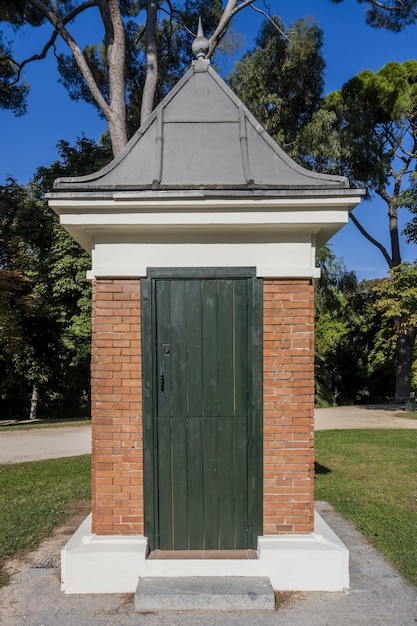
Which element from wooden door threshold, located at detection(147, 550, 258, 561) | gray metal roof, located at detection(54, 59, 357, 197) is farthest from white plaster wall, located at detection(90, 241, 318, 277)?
wooden door threshold, located at detection(147, 550, 258, 561)

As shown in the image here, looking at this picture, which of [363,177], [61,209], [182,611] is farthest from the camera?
[363,177]

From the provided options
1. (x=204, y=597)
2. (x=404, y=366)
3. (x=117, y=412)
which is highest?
(x=117, y=412)

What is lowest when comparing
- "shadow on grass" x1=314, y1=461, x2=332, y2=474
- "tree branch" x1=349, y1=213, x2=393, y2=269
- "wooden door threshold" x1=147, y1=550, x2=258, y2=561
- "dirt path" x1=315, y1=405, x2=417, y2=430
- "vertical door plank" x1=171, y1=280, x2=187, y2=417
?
"dirt path" x1=315, y1=405, x2=417, y2=430

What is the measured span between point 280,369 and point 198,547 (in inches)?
65.7

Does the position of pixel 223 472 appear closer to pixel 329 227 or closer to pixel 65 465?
pixel 329 227

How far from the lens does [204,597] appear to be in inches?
142

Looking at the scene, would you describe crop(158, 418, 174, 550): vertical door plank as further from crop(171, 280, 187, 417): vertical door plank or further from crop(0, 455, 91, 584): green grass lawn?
crop(0, 455, 91, 584): green grass lawn

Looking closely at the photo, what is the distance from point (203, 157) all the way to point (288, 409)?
90.9 inches

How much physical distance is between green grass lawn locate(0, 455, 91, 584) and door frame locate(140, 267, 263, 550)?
1469 millimetres

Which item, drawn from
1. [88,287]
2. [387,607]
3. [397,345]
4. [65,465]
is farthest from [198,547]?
[397,345]

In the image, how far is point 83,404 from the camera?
88.0 ft

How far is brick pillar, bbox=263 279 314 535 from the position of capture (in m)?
4.05

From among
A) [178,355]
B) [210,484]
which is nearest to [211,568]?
[210,484]

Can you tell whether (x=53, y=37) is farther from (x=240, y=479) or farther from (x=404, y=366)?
(x=404, y=366)
